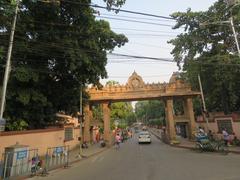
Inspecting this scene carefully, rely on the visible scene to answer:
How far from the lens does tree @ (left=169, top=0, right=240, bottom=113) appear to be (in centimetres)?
2153

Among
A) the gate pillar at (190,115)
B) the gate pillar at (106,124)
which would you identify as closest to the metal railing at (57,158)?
the gate pillar at (106,124)

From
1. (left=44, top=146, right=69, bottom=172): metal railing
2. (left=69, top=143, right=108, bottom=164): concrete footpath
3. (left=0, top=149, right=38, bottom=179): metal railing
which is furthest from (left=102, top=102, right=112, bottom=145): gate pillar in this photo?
(left=0, top=149, right=38, bottom=179): metal railing

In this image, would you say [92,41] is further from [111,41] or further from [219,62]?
[219,62]

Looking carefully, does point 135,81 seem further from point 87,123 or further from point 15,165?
point 15,165

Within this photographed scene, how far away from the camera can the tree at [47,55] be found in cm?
1662

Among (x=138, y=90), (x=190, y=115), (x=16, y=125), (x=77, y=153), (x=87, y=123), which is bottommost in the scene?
(x=77, y=153)

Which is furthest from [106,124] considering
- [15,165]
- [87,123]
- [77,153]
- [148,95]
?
[15,165]

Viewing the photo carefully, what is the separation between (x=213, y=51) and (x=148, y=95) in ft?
37.4

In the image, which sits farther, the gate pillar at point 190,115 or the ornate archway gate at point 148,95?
the ornate archway gate at point 148,95

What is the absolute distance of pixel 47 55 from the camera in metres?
17.9

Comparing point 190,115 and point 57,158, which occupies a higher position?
point 190,115

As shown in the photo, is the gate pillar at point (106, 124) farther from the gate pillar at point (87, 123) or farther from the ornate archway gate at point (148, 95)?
the gate pillar at point (87, 123)

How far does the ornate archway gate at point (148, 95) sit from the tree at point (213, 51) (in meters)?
5.63

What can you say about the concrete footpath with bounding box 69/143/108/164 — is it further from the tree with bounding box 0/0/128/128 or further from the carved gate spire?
the carved gate spire
